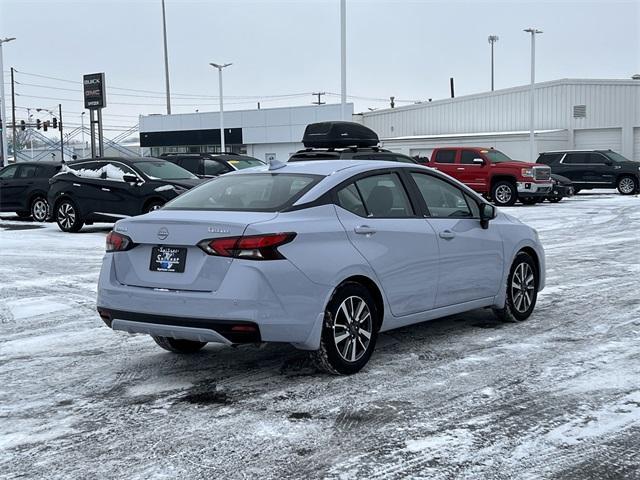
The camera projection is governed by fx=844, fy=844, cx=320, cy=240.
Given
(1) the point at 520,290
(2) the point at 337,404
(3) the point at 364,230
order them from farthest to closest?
(1) the point at 520,290 → (3) the point at 364,230 → (2) the point at 337,404

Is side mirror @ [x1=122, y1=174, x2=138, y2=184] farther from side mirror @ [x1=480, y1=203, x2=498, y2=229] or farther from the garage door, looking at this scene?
the garage door

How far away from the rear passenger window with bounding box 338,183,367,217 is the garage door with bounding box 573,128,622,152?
41696 mm

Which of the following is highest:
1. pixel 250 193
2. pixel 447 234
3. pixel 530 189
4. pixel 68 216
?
pixel 250 193

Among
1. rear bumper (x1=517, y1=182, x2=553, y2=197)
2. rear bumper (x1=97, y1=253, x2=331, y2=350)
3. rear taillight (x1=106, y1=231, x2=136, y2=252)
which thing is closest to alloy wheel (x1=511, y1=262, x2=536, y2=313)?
rear bumper (x1=97, y1=253, x2=331, y2=350)

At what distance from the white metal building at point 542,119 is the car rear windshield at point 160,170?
30474mm

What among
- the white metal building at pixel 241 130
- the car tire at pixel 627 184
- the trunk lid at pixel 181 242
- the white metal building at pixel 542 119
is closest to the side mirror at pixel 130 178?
the trunk lid at pixel 181 242

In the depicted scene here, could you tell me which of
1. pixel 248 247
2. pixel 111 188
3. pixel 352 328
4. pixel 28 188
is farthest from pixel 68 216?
pixel 248 247

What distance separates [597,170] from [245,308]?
30.4m

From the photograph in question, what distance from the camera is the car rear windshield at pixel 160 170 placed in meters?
17.9

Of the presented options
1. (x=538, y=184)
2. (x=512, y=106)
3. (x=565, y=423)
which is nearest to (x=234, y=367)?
(x=565, y=423)

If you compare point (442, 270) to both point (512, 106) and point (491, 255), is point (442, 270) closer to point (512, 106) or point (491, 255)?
point (491, 255)

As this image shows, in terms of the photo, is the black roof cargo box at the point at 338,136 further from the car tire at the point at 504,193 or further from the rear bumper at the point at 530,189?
the car tire at the point at 504,193

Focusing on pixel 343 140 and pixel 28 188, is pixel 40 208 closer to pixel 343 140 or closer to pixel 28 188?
pixel 28 188

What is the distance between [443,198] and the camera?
24.0 feet
